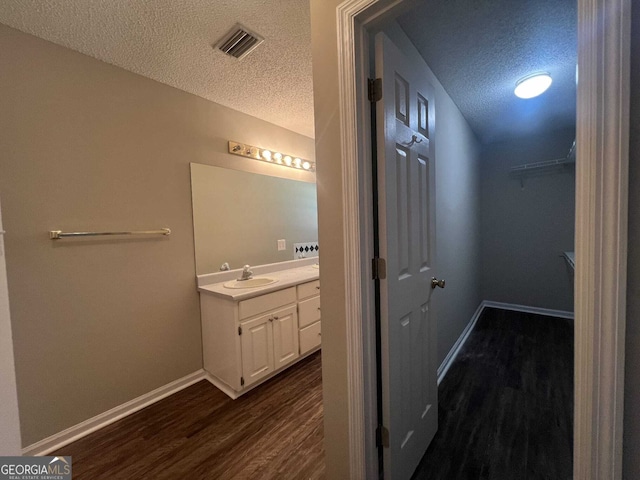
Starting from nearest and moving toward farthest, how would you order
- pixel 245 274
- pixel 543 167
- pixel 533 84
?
pixel 533 84 < pixel 245 274 < pixel 543 167

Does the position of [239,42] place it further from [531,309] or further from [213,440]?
[531,309]

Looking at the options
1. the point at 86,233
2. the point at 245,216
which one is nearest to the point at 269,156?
the point at 245,216

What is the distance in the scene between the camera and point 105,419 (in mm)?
1615

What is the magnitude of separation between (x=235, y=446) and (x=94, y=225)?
5.51ft

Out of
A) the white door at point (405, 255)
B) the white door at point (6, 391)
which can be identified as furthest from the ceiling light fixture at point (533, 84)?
the white door at point (6, 391)

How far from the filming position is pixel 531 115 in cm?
259

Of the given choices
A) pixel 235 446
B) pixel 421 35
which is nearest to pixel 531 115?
pixel 421 35

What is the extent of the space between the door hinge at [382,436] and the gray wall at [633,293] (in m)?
0.70

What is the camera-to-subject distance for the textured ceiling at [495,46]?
1.24 metres

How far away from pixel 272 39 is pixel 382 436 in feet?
7.34

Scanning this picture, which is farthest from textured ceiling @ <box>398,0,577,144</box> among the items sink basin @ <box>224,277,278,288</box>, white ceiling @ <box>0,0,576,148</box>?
sink basin @ <box>224,277,278,288</box>

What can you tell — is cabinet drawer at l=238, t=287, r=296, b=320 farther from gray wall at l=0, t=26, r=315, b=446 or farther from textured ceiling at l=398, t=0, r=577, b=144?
textured ceiling at l=398, t=0, r=577, b=144

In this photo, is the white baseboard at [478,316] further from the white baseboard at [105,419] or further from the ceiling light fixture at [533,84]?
the ceiling light fixture at [533,84]

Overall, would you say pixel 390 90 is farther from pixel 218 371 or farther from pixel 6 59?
pixel 218 371
